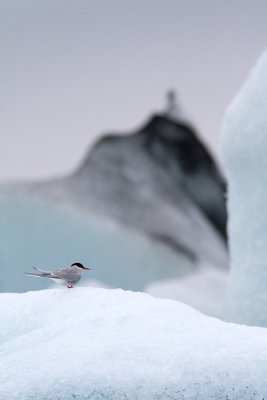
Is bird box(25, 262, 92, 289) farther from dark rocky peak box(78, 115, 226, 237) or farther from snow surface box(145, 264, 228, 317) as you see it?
dark rocky peak box(78, 115, 226, 237)

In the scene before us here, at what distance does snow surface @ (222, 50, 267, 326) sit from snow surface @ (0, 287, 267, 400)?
9.32ft

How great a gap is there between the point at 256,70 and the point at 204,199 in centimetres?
665

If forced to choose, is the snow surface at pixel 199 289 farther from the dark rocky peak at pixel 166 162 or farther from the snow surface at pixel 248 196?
the snow surface at pixel 248 196

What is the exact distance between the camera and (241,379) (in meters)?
2.22

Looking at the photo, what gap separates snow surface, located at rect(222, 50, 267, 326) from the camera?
528cm

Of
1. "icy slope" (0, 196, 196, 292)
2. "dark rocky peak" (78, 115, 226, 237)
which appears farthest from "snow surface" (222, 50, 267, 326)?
"dark rocky peak" (78, 115, 226, 237)

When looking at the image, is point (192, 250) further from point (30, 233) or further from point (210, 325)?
point (210, 325)

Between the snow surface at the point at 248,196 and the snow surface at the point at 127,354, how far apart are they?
2.84 m

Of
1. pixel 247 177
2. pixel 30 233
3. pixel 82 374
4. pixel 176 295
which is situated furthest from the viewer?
pixel 30 233

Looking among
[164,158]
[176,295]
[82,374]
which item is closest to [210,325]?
[82,374]

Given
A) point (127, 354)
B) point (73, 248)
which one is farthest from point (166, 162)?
point (127, 354)

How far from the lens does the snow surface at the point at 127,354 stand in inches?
85.2

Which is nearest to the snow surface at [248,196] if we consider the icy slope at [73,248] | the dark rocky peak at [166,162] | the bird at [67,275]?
the bird at [67,275]

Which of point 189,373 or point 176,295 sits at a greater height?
point 189,373
